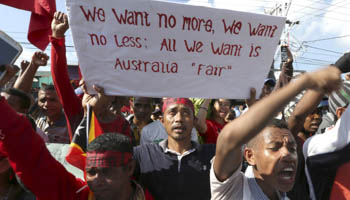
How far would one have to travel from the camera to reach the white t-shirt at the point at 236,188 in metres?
1.64

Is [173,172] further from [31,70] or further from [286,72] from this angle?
[286,72]

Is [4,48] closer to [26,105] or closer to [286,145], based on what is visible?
[26,105]

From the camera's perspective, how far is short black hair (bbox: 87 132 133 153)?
6.51 feet

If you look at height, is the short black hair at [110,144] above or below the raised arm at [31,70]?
below

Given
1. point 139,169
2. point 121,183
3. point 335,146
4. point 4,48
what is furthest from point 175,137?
point 4,48

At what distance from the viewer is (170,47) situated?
93.9 inches

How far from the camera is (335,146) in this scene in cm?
185

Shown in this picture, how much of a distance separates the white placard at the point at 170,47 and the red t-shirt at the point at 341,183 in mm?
967

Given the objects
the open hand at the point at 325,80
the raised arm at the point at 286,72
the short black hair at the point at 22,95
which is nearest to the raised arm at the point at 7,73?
the short black hair at the point at 22,95

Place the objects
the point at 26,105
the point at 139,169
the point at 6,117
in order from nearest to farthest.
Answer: the point at 6,117 → the point at 139,169 → the point at 26,105

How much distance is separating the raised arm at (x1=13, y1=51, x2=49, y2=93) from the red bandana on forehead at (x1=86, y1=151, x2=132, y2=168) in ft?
4.15

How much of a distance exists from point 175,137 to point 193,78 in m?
0.51

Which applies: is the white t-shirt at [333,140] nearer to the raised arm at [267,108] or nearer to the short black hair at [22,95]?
the raised arm at [267,108]

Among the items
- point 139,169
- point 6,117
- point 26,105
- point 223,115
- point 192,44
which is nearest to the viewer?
point 6,117
